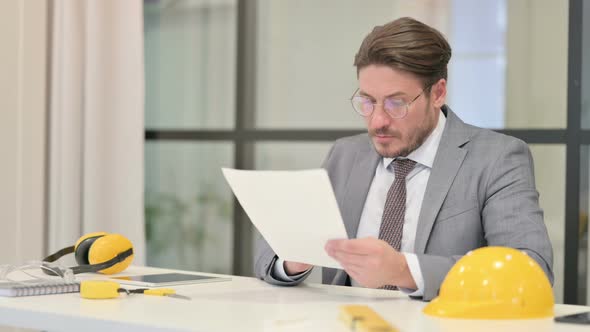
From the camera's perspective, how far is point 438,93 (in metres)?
2.37

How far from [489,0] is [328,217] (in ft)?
6.52

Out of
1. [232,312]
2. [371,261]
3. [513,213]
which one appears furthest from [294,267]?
[513,213]

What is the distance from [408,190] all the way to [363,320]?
101 centimetres

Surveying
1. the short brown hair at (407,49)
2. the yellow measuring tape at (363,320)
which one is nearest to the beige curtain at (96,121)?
the short brown hair at (407,49)

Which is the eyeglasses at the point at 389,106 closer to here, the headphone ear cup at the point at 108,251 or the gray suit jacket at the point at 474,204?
the gray suit jacket at the point at 474,204

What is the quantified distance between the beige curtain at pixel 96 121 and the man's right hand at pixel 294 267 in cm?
185

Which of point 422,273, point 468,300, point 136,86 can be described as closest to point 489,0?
point 136,86

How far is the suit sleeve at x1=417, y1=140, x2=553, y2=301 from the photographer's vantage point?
1963 millimetres

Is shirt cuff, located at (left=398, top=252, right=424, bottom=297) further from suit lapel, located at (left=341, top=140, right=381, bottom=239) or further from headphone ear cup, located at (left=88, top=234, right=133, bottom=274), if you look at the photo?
headphone ear cup, located at (left=88, top=234, right=133, bottom=274)

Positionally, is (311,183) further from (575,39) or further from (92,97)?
(92,97)

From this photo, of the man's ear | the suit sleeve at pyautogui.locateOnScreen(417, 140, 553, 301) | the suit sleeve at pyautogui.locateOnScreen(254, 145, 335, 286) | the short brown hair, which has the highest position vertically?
the short brown hair

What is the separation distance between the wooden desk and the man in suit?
240 millimetres

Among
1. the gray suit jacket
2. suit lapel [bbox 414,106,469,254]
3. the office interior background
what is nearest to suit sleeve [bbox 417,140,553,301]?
the gray suit jacket

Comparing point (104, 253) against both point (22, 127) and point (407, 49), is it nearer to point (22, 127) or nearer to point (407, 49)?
point (407, 49)
